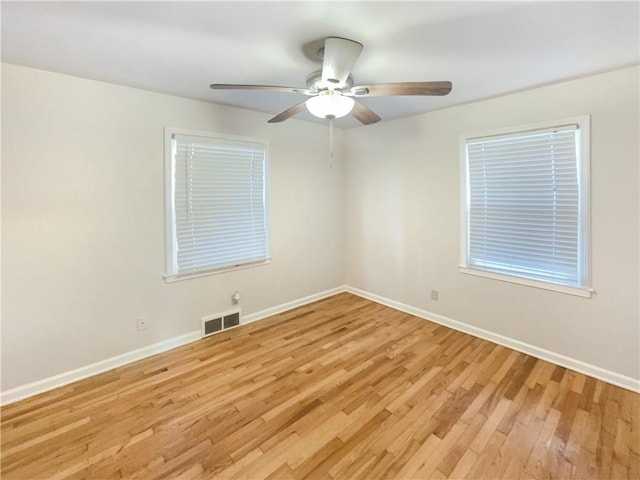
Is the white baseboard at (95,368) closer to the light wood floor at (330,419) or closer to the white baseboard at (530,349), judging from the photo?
the light wood floor at (330,419)

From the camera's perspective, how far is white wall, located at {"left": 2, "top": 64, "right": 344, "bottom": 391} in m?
2.22

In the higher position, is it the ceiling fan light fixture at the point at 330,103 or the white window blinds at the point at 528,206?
the ceiling fan light fixture at the point at 330,103

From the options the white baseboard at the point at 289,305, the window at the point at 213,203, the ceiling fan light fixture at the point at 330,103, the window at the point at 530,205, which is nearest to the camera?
the ceiling fan light fixture at the point at 330,103

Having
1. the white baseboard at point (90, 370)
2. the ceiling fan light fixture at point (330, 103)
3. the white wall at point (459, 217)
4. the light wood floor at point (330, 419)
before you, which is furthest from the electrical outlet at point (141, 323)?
the white wall at point (459, 217)

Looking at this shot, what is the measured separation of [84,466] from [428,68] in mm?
3394

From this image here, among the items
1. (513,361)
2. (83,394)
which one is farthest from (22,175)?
(513,361)

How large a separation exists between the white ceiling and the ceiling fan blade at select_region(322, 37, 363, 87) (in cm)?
8

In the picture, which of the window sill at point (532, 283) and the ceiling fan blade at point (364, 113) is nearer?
the ceiling fan blade at point (364, 113)

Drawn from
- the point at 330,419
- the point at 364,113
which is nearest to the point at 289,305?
the point at 330,419

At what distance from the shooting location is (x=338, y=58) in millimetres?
1774

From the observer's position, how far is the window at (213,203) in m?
2.95

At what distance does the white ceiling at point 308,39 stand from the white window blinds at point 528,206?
565 millimetres

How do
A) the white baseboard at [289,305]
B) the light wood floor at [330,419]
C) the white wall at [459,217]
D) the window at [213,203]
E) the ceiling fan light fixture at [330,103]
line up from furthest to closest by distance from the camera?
the white baseboard at [289,305]
the window at [213,203]
the white wall at [459,217]
the ceiling fan light fixture at [330,103]
the light wood floor at [330,419]

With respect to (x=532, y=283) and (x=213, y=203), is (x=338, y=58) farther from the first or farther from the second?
(x=532, y=283)
